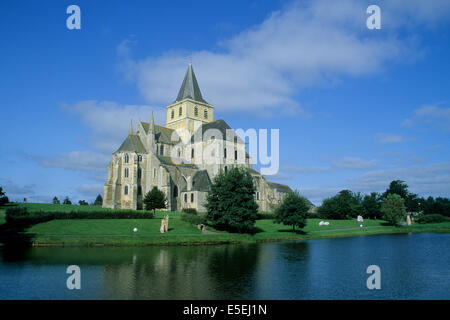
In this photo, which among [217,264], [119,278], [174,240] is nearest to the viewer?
[119,278]

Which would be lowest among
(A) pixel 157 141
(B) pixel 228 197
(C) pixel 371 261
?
(C) pixel 371 261

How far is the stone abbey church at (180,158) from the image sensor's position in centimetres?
6044

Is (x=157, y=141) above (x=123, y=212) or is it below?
above

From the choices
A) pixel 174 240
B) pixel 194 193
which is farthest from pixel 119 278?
pixel 194 193

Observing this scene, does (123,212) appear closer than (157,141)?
Yes

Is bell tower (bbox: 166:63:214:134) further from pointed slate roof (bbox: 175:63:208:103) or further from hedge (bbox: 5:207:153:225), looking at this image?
hedge (bbox: 5:207:153:225)

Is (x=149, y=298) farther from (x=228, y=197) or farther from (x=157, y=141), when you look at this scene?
(x=157, y=141)

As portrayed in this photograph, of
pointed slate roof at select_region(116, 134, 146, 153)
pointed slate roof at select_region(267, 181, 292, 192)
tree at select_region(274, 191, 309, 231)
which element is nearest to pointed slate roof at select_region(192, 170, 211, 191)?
pointed slate roof at select_region(116, 134, 146, 153)

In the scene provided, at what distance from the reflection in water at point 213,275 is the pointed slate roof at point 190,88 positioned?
52.9 m

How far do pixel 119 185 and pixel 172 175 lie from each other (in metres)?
9.44

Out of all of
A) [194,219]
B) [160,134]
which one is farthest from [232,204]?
[160,134]

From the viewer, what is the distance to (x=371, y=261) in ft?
88.2

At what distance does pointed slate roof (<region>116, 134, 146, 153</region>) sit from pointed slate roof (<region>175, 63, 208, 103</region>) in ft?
60.5
